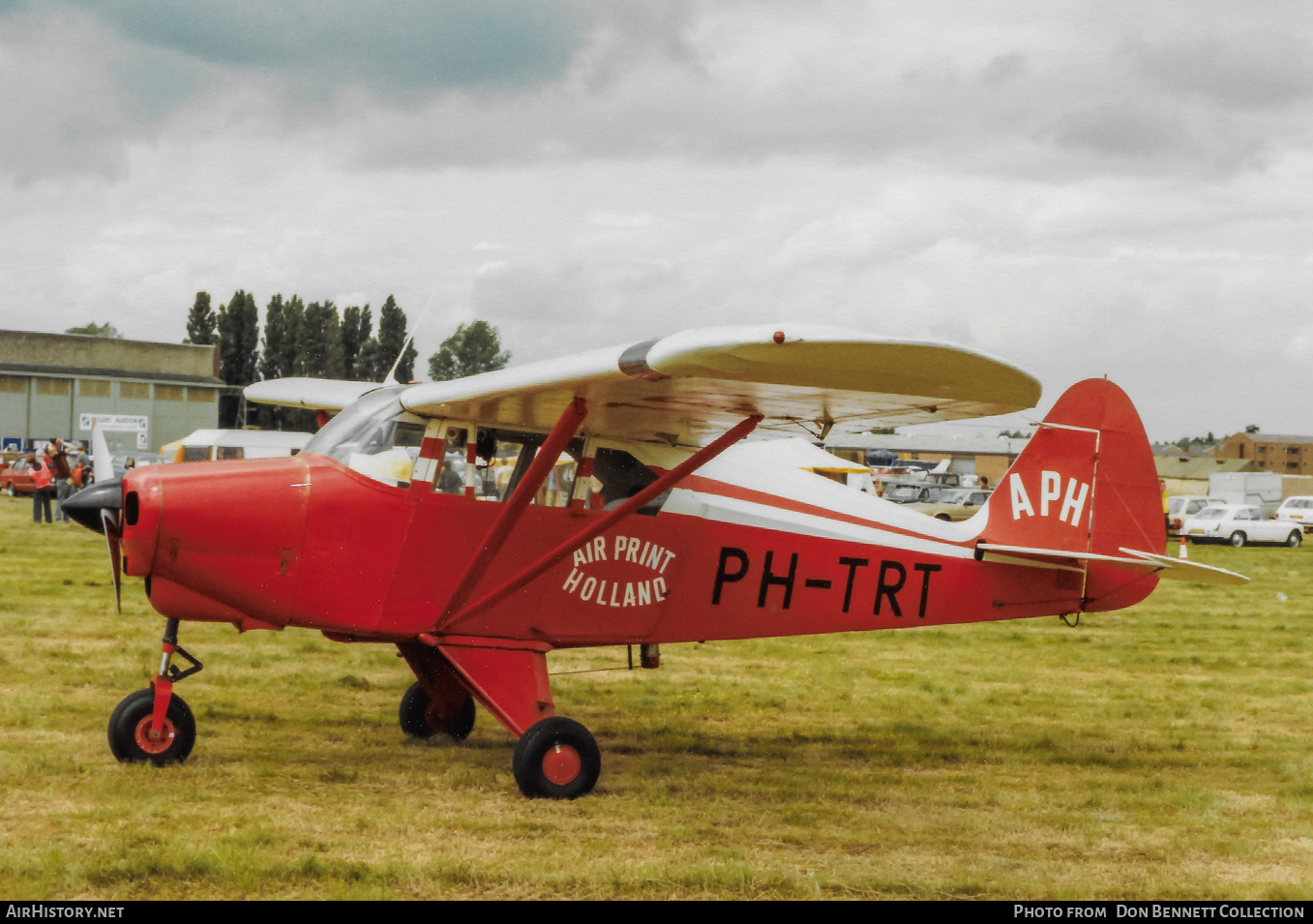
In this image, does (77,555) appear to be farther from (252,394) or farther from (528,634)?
(528,634)

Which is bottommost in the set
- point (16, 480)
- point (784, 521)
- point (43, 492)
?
point (16, 480)

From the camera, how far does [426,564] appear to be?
7090 mm

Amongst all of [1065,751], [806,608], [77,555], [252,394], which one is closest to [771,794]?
[806,608]

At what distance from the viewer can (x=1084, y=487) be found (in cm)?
884

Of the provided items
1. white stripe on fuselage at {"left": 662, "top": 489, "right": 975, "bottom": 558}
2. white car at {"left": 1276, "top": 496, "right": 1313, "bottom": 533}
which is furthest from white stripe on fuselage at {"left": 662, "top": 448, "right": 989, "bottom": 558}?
white car at {"left": 1276, "top": 496, "right": 1313, "bottom": 533}

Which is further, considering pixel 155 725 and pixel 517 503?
pixel 155 725

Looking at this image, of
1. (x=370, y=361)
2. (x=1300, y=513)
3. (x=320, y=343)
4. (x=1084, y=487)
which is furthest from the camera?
(x=370, y=361)

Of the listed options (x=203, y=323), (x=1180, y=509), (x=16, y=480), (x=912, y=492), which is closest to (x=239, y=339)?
(x=203, y=323)

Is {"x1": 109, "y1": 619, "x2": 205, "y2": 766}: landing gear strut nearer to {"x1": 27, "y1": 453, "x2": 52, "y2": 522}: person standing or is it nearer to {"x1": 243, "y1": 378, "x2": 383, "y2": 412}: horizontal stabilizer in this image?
{"x1": 243, "y1": 378, "x2": 383, "y2": 412}: horizontal stabilizer

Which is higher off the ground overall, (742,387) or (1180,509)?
(742,387)

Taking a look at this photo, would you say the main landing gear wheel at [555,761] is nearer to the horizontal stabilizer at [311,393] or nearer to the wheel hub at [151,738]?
the wheel hub at [151,738]

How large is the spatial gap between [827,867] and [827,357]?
2411mm

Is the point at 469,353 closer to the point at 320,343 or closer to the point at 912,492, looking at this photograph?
the point at 320,343

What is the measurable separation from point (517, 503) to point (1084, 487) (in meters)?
4.39
